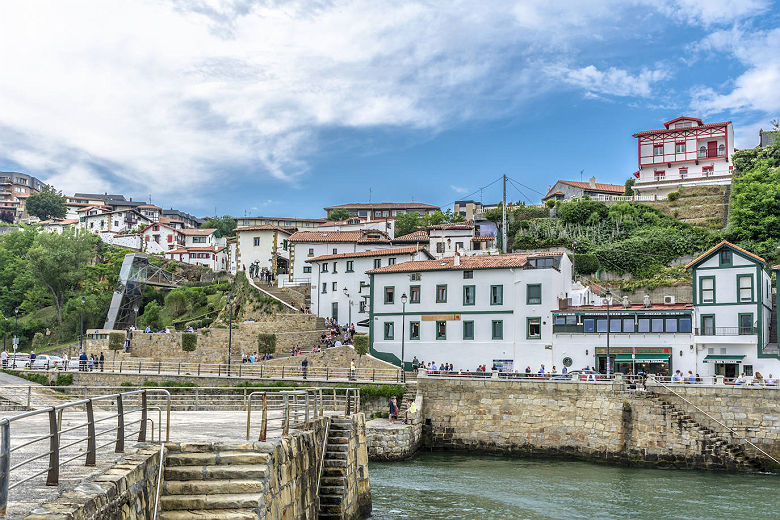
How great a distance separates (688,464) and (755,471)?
258cm

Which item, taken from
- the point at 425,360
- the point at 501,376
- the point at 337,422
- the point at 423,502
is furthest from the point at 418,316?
the point at 337,422

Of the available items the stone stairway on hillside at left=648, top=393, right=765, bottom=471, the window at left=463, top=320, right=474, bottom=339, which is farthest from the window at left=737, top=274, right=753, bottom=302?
the window at left=463, top=320, right=474, bottom=339

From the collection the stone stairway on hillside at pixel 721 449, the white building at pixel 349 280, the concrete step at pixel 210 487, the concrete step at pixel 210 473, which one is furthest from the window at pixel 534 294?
the concrete step at pixel 210 487

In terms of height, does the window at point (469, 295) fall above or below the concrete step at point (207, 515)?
above

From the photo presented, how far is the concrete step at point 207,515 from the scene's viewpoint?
1017cm

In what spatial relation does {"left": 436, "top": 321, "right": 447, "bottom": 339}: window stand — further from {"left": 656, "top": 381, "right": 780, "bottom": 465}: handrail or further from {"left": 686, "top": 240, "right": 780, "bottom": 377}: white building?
{"left": 656, "top": 381, "right": 780, "bottom": 465}: handrail

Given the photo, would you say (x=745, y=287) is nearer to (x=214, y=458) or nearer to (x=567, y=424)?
(x=567, y=424)

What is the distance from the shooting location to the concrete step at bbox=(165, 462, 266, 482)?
1097 centimetres

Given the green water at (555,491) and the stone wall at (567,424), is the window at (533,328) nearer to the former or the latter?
the stone wall at (567,424)

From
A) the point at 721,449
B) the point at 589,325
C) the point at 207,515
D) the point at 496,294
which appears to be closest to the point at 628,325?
the point at 589,325

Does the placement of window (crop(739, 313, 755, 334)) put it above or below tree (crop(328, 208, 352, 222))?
below

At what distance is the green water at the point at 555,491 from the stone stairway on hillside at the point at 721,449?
89 cm

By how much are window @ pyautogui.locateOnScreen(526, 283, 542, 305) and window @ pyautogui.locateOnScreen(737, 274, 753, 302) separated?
10.5 meters

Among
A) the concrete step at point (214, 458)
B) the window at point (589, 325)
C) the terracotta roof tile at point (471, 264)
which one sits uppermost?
the terracotta roof tile at point (471, 264)
